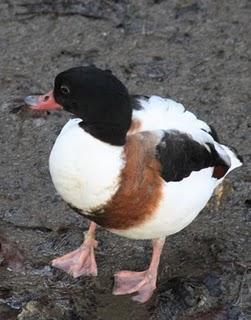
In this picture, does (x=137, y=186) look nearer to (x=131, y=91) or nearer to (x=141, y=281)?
(x=141, y=281)

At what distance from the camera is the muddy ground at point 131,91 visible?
402cm

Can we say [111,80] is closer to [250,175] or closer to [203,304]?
[203,304]

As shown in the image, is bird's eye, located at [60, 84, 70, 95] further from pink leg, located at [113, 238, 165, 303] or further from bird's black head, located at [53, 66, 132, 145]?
pink leg, located at [113, 238, 165, 303]

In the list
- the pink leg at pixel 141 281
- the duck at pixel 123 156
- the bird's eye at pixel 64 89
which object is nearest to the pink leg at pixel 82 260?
the pink leg at pixel 141 281

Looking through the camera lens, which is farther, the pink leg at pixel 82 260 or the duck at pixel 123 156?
the pink leg at pixel 82 260

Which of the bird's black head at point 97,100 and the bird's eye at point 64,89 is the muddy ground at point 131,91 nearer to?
the bird's black head at point 97,100

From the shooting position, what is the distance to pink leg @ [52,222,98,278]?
4145 mm

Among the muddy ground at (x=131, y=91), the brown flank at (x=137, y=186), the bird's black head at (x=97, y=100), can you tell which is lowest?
the muddy ground at (x=131, y=91)

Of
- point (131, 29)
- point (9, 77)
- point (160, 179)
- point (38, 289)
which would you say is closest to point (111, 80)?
point (160, 179)

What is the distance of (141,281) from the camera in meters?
4.11

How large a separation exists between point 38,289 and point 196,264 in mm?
804

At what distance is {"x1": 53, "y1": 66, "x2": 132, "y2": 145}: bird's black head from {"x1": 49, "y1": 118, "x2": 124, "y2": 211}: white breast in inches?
1.8

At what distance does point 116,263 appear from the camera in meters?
4.27

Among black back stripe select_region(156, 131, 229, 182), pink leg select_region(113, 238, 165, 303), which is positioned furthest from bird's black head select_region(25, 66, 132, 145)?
pink leg select_region(113, 238, 165, 303)
